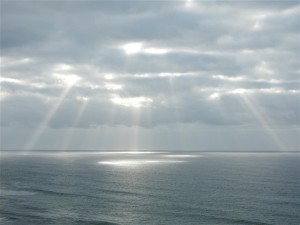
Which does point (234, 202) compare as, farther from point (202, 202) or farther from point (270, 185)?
point (270, 185)

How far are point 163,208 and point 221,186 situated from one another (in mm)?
56076

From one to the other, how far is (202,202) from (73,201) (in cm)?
4413

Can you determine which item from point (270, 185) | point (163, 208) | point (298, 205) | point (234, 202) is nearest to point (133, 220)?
point (163, 208)

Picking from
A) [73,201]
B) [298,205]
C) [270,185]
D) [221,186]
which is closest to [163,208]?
[73,201]

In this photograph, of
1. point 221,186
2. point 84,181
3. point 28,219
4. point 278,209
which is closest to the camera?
point 28,219

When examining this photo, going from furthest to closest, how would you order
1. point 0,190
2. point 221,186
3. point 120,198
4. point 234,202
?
1. point 221,186
2. point 0,190
3. point 120,198
4. point 234,202

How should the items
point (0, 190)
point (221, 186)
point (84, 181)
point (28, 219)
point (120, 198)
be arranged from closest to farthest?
point (28, 219) < point (120, 198) < point (0, 190) < point (221, 186) < point (84, 181)

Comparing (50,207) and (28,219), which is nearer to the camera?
(28,219)

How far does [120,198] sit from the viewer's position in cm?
13238

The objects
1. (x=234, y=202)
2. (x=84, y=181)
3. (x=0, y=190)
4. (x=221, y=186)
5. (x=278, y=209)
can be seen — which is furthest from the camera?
(x=84, y=181)

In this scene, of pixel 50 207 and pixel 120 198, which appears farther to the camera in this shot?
pixel 120 198

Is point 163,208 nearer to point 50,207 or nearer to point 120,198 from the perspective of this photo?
point 120,198

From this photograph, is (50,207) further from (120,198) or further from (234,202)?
(234,202)

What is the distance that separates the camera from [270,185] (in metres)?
165
